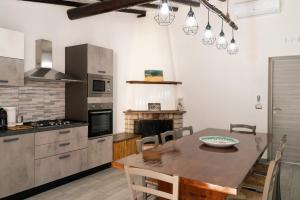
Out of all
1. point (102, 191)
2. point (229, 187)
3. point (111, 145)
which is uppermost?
point (229, 187)

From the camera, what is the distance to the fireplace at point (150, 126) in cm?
507

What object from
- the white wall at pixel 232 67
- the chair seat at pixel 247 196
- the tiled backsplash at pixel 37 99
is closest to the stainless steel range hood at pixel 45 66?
the tiled backsplash at pixel 37 99

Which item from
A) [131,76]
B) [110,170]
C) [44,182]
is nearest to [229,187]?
[44,182]

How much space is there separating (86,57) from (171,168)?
268 cm

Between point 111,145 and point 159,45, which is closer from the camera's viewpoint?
point 111,145

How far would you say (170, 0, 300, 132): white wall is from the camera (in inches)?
170

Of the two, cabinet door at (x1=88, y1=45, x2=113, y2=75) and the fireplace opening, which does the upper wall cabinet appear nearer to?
cabinet door at (x1=88, y1=45, x2=113, y2=75)

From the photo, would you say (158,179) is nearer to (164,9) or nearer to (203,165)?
(203,165)

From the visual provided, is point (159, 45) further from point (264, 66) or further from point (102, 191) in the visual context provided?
point (102, 191)

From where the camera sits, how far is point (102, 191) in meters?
3.22

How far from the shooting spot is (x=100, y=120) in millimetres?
4094

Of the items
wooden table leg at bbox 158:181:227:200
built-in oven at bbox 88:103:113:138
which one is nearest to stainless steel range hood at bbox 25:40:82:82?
built-in oven at bbox 88:103:113:138

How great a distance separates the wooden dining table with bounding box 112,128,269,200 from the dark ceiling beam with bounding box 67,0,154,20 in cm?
224

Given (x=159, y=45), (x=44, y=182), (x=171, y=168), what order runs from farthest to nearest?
(x=159, y=45) → (x=44, y=182) → (x=171, y=168)
